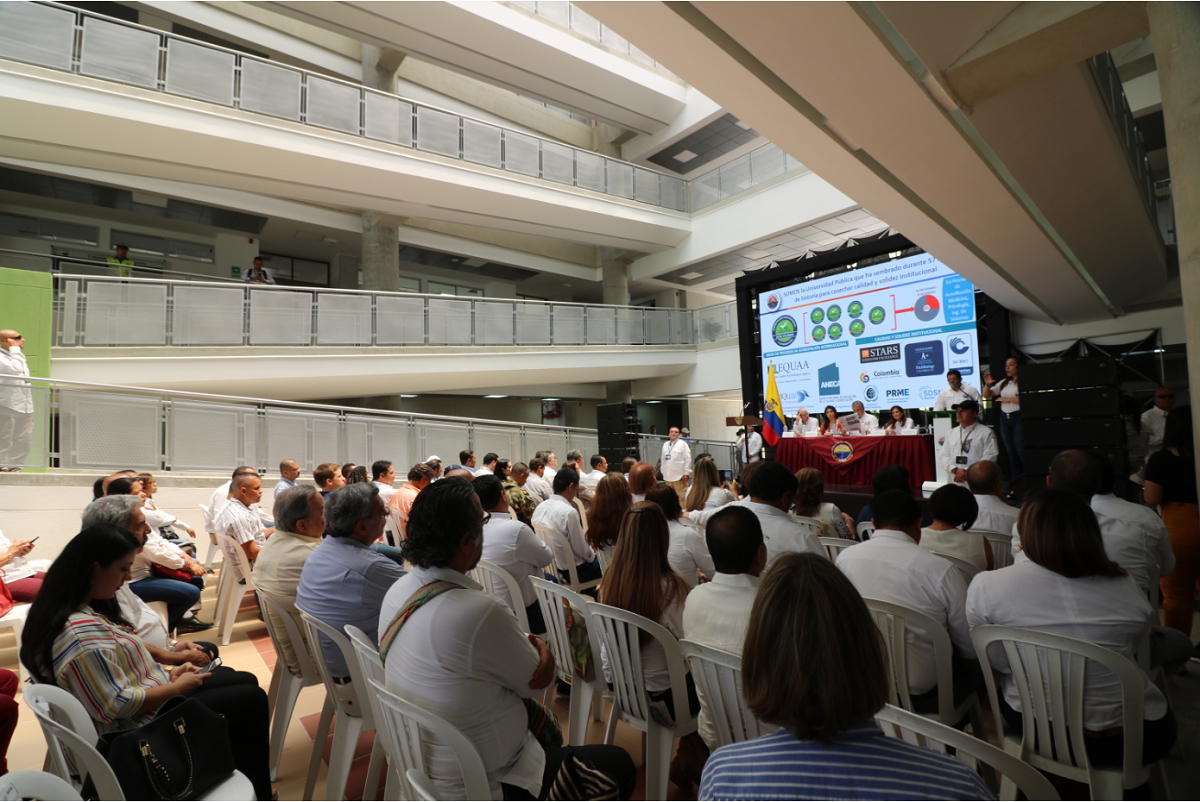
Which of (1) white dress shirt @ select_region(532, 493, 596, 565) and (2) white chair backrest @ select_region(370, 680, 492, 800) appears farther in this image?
(1) white dress shirt @ select_region(532, 493, 596, 565)

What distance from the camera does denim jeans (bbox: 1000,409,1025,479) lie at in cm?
712

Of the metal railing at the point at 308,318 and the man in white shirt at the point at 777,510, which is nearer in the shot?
the man in white shirt at the point at 777,510

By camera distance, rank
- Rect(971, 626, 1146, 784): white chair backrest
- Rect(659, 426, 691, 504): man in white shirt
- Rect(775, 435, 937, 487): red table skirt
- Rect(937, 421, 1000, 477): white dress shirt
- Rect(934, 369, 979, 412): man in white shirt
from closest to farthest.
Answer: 1. Rect(971, 626, 1146, 784): white chair backrest
2. Rect(937, 421, 1000, 477): white dress shirt
3. Rect(934, 369, 979, 412): man in white shirt
4. Rect(775, 435, 937, 487): red table skirt
5. Rect(659, 426, 691, 504): man in white shirt

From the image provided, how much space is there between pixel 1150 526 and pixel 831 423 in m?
6.92

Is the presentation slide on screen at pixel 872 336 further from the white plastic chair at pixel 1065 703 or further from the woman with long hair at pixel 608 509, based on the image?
the white plastic chair at pixel 1065 703

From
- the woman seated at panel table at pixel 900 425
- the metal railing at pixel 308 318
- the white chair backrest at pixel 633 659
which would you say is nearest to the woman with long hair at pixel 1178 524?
the white chair backrest at pixel 633 659

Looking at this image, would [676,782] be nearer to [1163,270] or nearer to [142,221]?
[1163,270]

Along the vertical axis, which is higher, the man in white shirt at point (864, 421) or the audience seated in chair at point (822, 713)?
the man in white shirt at point (864, 421)

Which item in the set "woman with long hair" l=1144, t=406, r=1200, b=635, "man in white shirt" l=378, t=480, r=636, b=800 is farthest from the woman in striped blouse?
"woman with long hair" l=1144, t=406, r=1200, b=635

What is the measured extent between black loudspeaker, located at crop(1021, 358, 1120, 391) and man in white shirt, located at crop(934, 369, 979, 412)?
107 inches

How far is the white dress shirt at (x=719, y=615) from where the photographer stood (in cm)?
190

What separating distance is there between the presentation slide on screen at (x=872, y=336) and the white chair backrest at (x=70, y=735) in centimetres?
959

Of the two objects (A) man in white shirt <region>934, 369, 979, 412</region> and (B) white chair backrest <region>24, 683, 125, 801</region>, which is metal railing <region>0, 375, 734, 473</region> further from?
(A) man in white shirt <region>934, 369, 979, 412</region>

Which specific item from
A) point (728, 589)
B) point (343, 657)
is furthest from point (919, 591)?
point (343, 657)
